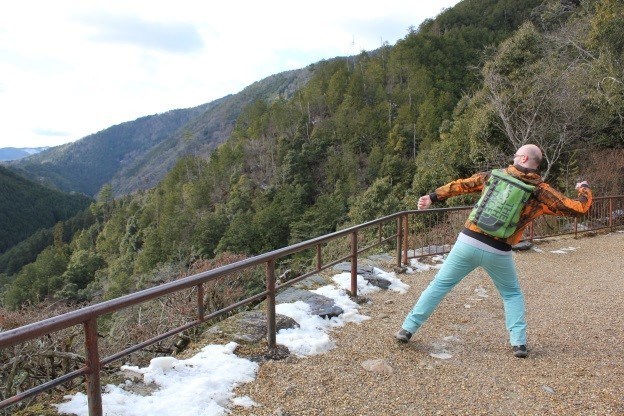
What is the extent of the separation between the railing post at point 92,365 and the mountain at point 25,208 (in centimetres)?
11364

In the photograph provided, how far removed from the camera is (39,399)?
277 centimetres

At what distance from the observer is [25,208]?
10625cm

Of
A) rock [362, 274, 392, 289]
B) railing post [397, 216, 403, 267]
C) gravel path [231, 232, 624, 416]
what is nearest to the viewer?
gravel path [231, 232, 624, 416]

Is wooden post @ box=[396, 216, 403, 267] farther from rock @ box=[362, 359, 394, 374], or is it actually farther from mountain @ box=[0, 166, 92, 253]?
mountain @ box=[0, 166, 92, 253]

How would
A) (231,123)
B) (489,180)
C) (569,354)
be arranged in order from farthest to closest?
(231,123)
(569,354)
(489,180)

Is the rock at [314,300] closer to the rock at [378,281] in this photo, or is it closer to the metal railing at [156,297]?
the metal railing at [156,297]

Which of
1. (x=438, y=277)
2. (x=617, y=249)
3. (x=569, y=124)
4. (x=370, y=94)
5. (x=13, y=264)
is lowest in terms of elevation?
(x=13, y=264)

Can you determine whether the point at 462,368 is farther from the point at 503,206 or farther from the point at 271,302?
the point at 271,302

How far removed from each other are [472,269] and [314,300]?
1.83 m

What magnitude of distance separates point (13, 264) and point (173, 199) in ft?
126

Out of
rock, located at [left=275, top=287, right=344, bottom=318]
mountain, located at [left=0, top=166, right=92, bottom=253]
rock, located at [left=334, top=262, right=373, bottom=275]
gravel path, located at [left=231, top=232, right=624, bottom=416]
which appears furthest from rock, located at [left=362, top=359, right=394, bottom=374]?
mountain, located at [left=0, top=166, right=92, bottom=253]

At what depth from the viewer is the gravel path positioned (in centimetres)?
277

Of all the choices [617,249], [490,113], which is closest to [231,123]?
[490,113]

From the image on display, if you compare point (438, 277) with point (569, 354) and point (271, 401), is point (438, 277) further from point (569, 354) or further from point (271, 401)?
point (271, 401)
